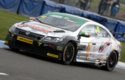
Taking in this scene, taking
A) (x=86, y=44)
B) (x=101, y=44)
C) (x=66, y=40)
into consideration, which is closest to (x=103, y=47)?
(x=101, y=44)

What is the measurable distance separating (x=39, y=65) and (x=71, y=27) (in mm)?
2330

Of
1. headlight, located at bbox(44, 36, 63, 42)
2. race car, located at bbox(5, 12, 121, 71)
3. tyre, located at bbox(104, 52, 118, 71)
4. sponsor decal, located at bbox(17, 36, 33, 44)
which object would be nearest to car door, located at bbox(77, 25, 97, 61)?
race car, located at bbox(5, 12, 121, 71)

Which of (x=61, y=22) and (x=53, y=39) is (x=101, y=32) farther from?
(x=53, y=39)

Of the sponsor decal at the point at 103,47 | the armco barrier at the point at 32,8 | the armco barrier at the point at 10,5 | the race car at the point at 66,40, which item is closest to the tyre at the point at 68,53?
the race car at the point at 66,40

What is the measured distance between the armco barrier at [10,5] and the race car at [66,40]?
52.7ft

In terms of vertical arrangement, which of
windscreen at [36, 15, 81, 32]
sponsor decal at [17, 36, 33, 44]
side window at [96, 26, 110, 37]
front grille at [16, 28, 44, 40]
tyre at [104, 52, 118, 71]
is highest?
windscreen at [36, 15, 81, 32]

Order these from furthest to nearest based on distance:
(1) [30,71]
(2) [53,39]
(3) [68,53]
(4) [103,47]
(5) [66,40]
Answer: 1. (4) [103,47]
2. (3) [68,53]
3. (5) [66,40]
4. (2) [53,39]
5. (1) [30,71]

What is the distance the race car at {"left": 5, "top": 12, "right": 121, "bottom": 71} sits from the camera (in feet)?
35.0

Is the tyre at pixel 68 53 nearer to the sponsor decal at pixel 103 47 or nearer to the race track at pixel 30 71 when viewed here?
the race track at pixel 30 71

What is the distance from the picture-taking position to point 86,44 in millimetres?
11680

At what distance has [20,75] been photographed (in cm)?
774

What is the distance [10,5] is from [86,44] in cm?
1740

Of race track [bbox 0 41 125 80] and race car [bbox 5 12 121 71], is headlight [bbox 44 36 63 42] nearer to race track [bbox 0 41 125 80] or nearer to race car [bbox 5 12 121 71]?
race car [bbox 5 12 121 71]

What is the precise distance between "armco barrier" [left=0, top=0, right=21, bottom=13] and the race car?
1606cm
